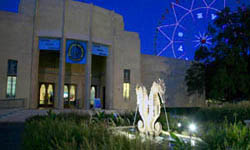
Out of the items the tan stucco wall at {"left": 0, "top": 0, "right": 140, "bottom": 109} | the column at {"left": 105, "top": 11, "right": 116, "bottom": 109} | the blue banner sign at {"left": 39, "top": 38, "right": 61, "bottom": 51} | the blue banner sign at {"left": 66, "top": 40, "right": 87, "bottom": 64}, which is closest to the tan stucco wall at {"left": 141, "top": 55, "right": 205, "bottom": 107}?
the tan stucco wall at {"left": 0, "top": 0, "right": 140, "bottom": 109}

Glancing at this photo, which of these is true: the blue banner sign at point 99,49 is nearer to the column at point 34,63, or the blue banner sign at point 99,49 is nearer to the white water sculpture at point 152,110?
the column at point 34,63

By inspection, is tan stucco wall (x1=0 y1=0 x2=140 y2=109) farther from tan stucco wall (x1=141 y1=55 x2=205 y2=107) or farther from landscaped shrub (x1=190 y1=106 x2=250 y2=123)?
landscaped shrub (x1=190 y1=106 x2=250 y2=123)

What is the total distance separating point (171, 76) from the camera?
2880cm

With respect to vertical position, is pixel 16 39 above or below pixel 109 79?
above

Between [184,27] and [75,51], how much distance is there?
22.5 metres

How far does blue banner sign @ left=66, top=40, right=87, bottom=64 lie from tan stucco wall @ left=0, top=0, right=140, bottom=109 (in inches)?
20.5

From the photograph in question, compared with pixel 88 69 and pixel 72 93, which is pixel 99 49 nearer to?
pixel 88 69

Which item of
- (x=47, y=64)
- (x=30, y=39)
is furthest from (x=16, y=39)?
(x=47, y=64)

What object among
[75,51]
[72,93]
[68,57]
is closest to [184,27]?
[72,93]

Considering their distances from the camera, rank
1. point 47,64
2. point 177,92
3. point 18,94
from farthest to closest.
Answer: point 177,92, point 47,64, point 18,94

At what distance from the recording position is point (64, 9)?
796 inches

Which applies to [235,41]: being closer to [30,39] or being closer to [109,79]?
[109,79]

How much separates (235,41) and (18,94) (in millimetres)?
23725

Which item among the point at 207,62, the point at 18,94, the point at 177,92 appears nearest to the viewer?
the point at 18,94
